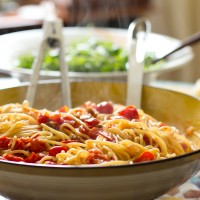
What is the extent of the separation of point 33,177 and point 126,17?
3.64 metres

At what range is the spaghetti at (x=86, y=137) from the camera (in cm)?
108

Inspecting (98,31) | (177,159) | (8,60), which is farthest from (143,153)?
(98,31)

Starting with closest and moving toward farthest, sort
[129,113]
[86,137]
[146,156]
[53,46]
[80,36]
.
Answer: [146,156]
[86,137]
[129,113]
[53,46]
[80,36]

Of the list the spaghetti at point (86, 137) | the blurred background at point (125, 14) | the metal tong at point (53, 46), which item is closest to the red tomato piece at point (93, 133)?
the spaghetti at point (86, 137)

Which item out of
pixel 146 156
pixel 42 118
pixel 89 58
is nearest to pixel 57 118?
pixel 42 118

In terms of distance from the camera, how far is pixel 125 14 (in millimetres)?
4430

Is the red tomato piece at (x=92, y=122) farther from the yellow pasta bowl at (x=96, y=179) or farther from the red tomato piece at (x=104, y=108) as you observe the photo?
the yellow pasta bowl at (x=96, y=179)

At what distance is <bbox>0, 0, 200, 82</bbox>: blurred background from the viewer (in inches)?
167

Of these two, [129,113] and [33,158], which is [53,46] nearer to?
[129,113]

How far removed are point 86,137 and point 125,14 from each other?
11.0 ft

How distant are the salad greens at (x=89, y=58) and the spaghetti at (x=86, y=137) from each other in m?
0.88

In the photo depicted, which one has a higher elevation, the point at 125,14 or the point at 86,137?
the point at 125,14

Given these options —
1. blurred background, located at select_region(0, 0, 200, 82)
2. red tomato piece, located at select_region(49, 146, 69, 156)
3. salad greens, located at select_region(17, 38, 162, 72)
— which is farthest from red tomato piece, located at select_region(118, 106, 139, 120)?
blurred background, located at select_region(0, 0, 200, 82)

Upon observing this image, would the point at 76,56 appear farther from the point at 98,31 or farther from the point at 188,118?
the point at 188,118
